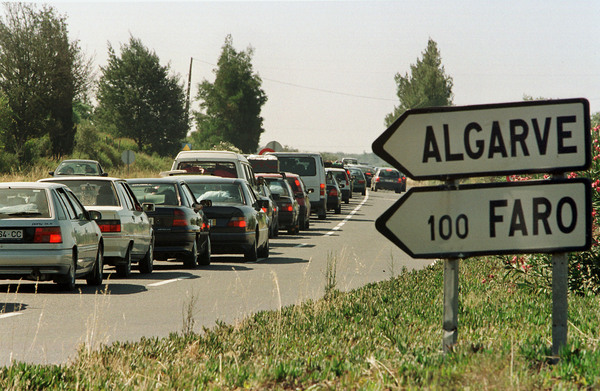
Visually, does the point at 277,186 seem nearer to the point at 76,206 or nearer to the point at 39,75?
the point at 76,206

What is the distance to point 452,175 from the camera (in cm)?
632

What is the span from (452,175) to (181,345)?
9.30ft

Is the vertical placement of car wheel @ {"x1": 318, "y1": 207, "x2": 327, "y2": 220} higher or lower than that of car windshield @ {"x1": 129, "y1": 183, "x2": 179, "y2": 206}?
lower

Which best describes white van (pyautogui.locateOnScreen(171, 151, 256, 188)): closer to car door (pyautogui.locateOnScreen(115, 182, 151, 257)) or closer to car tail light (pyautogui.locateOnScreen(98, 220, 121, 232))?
car door (pyautogui.locateOnScreen(115, 182, 151, 257))

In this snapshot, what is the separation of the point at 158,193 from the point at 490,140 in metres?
13.1

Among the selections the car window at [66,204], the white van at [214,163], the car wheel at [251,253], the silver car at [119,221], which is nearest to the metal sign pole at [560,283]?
the car window at [66,204]

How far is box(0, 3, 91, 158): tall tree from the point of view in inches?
2265

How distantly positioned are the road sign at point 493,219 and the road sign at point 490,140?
0.12m

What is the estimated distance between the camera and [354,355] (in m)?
7.27

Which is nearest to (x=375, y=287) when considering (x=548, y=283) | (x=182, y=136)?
(x=548, y=283)

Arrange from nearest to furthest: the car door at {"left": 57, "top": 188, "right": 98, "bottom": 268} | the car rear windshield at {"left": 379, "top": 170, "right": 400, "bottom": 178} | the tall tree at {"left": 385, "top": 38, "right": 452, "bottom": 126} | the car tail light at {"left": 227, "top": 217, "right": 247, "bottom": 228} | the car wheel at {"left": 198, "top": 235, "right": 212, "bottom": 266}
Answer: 1. the car door at {"left": 57, "top": 188, "right": 98, "bottom": 268}
2. the car wheel at {"left": 198, "top": 235, "right": 212, "bottom": 266}
3. the car tail light at {"left": 227, "top": 217, "right": 247, "bottom": 228}
4. the car rear windshield at {"left": 379, "top": 170, "right": 400, "bottom": 178}
5. the tall tree at {"left": 385, "top": 38, "right": 452, "bottom": 126}

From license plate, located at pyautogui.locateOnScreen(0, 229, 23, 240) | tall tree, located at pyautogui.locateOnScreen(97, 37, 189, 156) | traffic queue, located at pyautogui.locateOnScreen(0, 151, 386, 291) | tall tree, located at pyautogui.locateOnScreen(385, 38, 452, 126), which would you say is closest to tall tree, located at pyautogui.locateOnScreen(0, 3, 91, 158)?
tall tree, located at pyautogui.locateOnScreen(97, 37, 189, 156)

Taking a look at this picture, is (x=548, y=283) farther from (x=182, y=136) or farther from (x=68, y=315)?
(x=182, y=136)

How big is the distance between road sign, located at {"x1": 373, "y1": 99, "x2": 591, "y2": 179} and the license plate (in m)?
8.13
